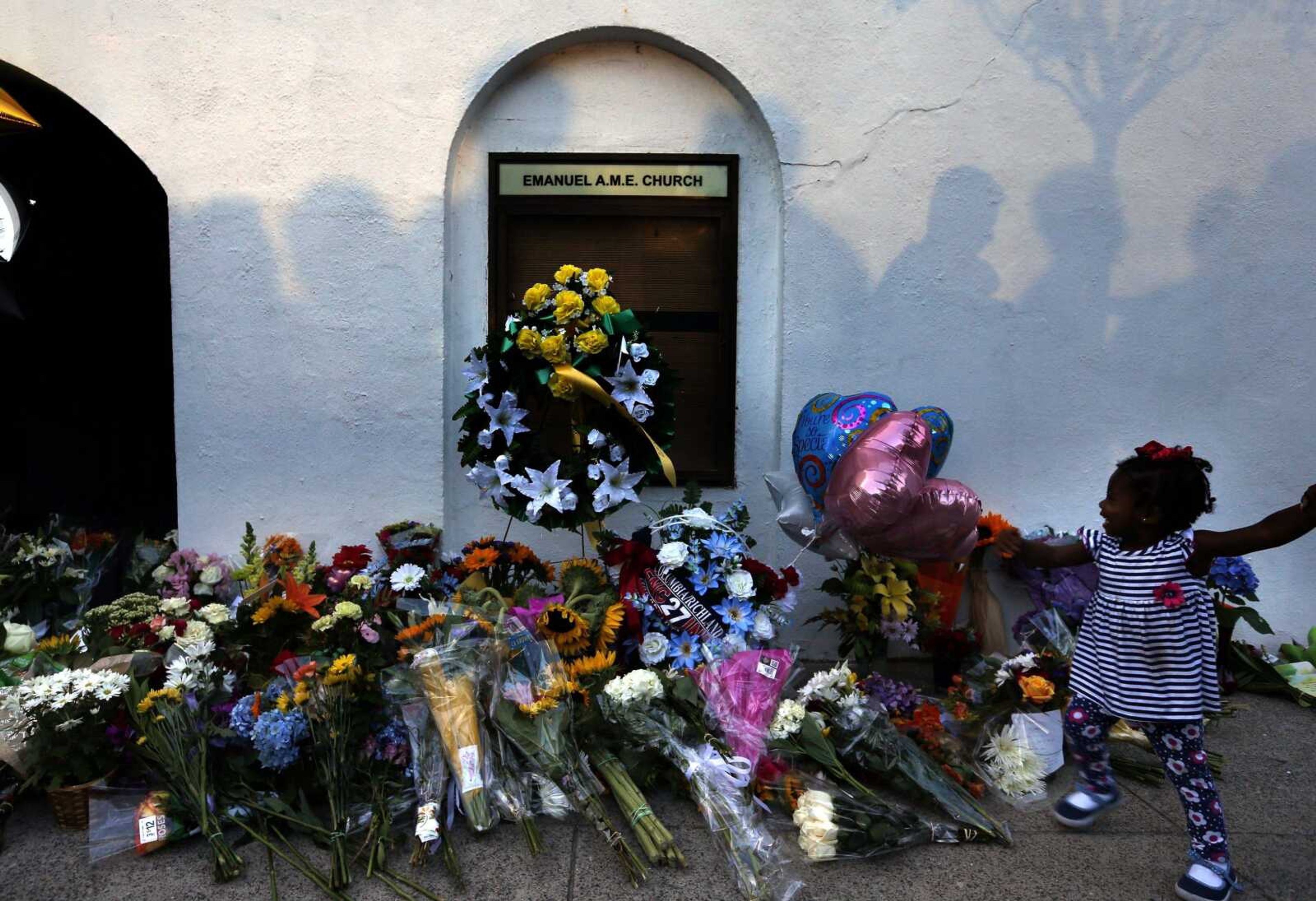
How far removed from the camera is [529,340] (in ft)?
12.1

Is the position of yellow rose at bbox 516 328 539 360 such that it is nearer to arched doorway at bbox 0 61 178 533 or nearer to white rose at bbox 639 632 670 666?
white rose at bbox 639 632 670 666

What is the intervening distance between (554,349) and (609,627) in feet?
3.65

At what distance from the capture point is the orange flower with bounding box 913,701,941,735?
3.39m

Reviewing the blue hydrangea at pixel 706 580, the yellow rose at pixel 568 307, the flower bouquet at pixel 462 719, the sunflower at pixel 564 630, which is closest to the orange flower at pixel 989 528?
the blue hydrangea at pixel 706 580

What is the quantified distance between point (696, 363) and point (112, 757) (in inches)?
121

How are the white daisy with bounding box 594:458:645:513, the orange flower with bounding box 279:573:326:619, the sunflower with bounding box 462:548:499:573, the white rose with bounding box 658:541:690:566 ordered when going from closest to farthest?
the orange flower with bounding box 279:573:326:619 → the white rose with bounding box 658:541:690:566 → the white daisy with bounding box 594:458:645:513 → the sunflower with bounding box 462:548:499:573

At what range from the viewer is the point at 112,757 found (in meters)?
3.08

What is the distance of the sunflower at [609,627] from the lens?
346cm

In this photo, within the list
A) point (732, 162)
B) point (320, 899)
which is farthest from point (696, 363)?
point (320, 899)

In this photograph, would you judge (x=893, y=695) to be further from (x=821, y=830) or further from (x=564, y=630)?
(x=564, y=630)

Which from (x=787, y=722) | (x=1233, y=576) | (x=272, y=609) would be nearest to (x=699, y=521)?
(x=787, y=722)

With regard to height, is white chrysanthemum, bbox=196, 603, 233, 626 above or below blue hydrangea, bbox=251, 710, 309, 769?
above

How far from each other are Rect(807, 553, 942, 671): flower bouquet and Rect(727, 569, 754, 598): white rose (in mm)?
684

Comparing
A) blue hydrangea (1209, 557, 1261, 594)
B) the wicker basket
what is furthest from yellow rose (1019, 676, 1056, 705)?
the wicker basket
